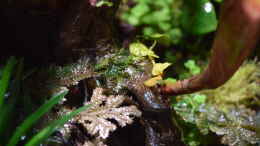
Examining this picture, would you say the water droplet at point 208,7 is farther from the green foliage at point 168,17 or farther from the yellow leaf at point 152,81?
the yellow leaf at point 152,81

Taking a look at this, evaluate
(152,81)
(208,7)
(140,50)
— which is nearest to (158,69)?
(152,81)

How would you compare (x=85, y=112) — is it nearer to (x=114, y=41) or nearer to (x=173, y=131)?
(x=173, y=131)

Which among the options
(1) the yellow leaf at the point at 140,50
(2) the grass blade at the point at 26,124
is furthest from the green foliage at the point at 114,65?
(2) the grass blade at the point at 26,124

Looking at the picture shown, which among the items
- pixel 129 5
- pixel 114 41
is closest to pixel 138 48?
pixel 114 41

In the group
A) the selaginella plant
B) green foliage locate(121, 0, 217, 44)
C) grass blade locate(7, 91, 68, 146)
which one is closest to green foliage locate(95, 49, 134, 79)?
the selaginella plant

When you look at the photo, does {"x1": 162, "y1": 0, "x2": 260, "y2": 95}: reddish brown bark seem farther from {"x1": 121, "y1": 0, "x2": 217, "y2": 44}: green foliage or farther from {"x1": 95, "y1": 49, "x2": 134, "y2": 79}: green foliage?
{"x1": 121, "y1": 0, "x2": 217, "y2": 44}: green foliage
